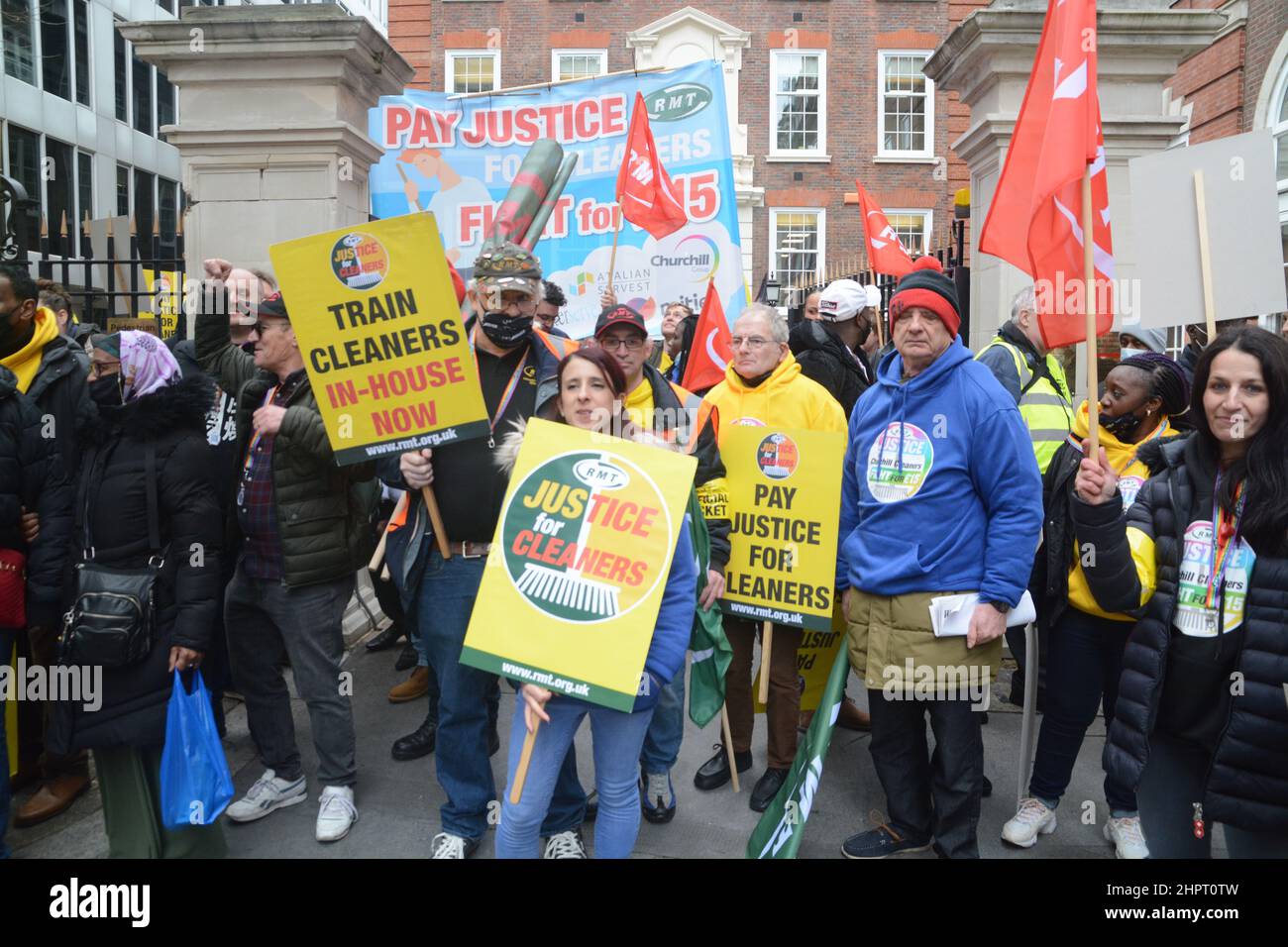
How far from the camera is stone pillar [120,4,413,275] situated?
204 inches

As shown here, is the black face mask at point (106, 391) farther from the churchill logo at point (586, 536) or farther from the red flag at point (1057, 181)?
the red flag at point (1057, 181)

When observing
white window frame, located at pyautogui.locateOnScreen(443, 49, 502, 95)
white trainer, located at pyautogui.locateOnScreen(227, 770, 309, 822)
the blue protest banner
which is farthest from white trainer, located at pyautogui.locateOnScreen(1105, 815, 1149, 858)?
white window frame, located at pyautogui.locateOnScreen(443, 49, 502, 95)

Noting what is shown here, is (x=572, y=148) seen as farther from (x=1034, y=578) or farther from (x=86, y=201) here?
(x=86, y=201)

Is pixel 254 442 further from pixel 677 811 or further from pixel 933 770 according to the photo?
pixel 933 770

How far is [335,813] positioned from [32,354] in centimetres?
226

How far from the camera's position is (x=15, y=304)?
367 centimetres

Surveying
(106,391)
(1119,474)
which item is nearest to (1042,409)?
(1119,474)

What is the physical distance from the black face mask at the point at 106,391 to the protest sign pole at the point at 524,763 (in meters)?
1.77

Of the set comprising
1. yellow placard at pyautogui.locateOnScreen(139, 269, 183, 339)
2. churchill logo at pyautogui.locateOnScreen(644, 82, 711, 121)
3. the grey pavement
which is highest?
churchill logo at pyautogui.locateOnScreen(644, 82, 711, 121)

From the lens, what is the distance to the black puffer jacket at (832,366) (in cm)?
493

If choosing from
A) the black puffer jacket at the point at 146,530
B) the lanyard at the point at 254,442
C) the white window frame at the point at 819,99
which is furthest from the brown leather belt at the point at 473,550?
the white window frame at the point at 819,99

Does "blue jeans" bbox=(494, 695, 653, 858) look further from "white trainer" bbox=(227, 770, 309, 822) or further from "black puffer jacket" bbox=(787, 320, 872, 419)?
"black puffer jacket" bbox=(787, 320, 872, 419)

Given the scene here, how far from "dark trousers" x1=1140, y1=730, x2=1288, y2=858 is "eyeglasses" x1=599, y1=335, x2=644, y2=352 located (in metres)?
2.30

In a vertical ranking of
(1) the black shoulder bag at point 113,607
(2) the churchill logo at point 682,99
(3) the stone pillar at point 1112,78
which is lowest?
(1) the black shoulder bag at point 113,607
